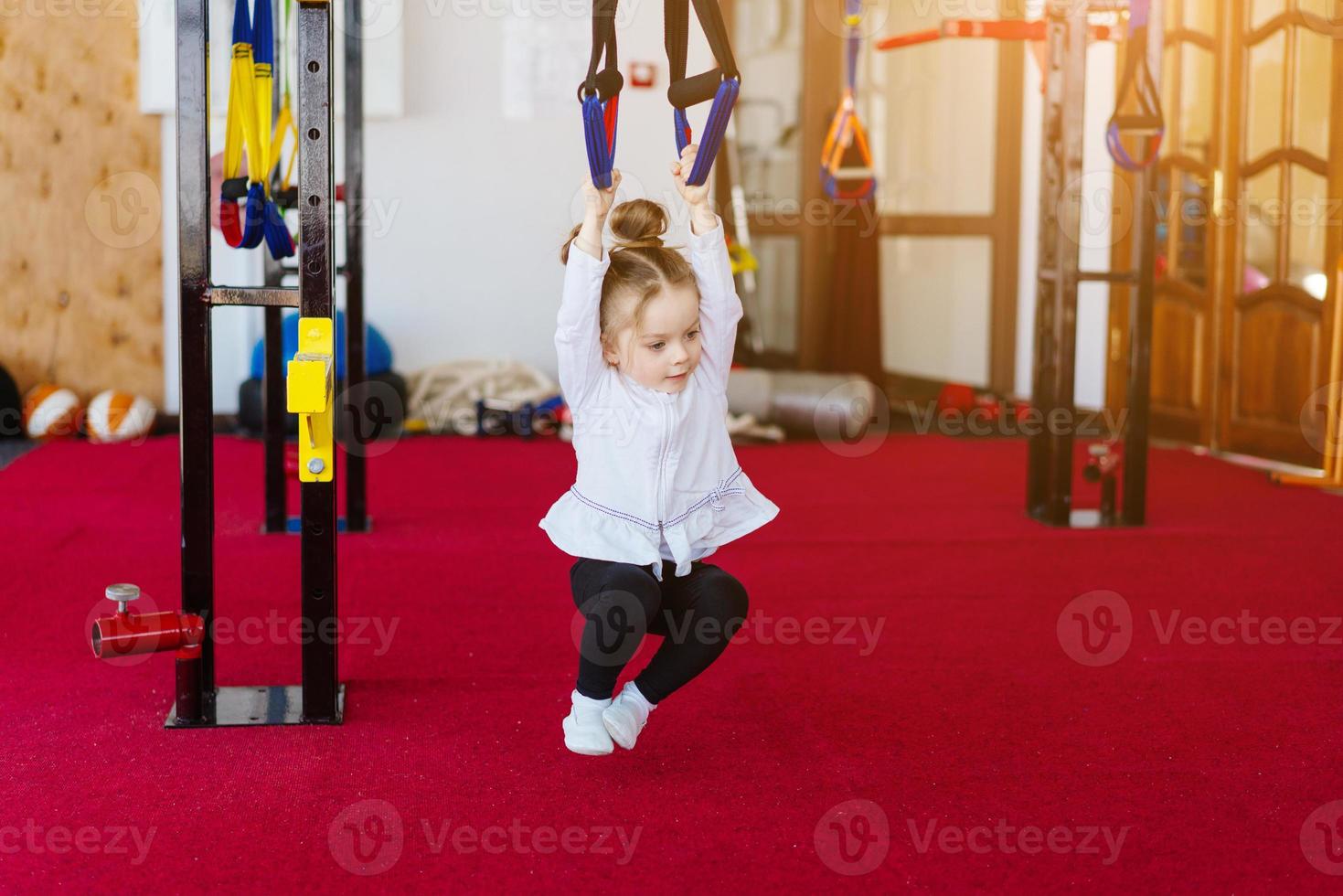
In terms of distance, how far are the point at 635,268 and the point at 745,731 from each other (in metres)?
0.71

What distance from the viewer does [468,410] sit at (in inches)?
217

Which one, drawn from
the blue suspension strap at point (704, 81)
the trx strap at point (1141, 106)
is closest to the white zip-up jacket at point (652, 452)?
the blue suspension strap at point (704, 81)

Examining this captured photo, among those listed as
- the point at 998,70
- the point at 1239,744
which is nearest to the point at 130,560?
the point at 1239,744

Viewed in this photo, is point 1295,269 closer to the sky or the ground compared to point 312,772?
closer to the sky

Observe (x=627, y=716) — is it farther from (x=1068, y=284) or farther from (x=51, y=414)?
(x=51, y=414)

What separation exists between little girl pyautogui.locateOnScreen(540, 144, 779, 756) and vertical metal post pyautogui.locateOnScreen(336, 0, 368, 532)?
160cm

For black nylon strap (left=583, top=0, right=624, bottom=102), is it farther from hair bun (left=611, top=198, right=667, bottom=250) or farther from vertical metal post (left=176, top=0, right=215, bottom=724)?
vertical metal post (left=176, top=0, right=215, bottom=724)

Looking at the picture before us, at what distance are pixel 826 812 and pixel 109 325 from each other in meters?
4.56

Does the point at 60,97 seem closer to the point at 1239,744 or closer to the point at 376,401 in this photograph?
the point at 376,401

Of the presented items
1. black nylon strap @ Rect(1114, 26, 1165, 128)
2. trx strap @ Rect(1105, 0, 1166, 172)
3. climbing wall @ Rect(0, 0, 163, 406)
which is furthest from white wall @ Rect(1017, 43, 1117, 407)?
climbing wall @ Rect(0, 0, 163, 406)

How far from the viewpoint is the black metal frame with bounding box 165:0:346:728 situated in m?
1.89

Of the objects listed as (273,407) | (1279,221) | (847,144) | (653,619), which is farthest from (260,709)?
(1279,221)

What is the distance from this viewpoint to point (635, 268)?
184 cm

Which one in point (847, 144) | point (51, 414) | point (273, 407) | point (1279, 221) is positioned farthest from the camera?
point (51, 414)
